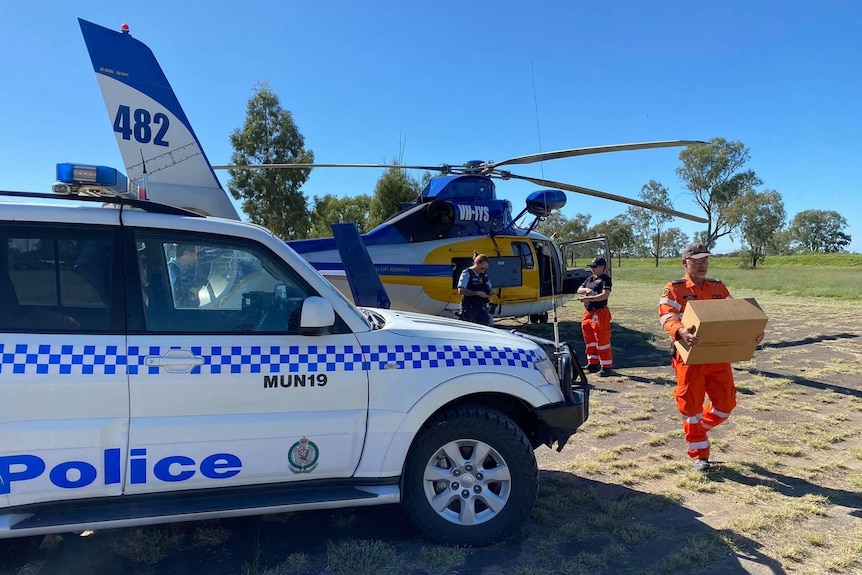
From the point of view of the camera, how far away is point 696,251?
171 inches

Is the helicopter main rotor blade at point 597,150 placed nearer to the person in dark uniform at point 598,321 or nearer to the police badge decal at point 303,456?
the person in dark uniform at point 598,321

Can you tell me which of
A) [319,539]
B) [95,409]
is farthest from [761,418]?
[95,409]

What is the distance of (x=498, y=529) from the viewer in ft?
10.4

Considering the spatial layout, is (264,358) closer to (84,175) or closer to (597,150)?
(84,175)

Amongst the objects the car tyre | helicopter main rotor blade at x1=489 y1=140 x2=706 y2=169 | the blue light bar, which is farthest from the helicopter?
the car tyre

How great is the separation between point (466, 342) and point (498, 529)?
110 centimetres

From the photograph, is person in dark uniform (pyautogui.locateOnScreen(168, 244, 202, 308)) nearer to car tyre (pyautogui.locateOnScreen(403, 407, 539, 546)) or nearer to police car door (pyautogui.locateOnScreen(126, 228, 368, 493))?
police car door (pyautogui.locateOnScreen(126, 228, 368, 493))

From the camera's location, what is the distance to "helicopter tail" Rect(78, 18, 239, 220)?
17.3 feet

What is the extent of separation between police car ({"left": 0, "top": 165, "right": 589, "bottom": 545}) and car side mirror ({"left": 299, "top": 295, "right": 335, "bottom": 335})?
0.04 feet

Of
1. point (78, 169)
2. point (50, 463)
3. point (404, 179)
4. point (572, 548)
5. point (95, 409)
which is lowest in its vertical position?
point (572, 548)

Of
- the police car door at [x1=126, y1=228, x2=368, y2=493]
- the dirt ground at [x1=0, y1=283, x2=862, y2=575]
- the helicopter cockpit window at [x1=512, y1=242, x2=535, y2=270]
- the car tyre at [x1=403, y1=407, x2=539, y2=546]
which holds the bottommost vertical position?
the dirt ground at [x1=0, y1=283, x2=862, y2=575]

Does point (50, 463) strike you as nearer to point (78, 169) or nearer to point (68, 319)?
point (68, 319)

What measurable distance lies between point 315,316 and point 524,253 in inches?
326

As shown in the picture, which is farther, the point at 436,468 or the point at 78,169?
the point at 436,468
